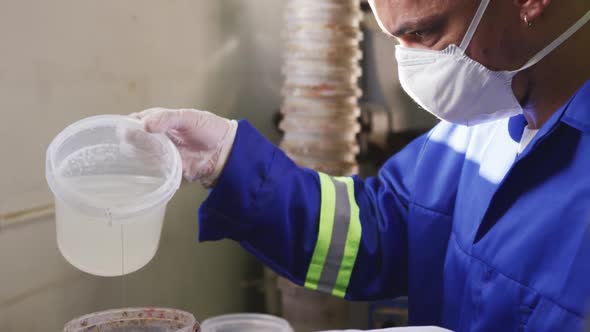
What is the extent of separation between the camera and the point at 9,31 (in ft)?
3.90

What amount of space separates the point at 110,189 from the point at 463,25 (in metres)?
0.64

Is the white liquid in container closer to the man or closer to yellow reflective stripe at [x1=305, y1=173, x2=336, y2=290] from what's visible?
the man

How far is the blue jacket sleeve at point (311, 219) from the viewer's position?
1.35 meters

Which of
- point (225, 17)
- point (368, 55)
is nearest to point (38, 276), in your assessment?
point (225, 17)

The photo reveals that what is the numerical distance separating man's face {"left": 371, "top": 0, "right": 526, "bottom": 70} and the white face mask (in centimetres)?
1

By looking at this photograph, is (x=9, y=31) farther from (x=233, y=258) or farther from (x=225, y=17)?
(x=233, y=258)

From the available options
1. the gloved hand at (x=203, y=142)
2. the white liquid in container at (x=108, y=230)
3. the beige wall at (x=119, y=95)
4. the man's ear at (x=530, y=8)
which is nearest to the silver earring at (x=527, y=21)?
the man's ear at (x=530, y=8)

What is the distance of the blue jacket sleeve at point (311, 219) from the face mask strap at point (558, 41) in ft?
1.32

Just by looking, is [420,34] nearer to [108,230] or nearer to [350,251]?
[350,251]

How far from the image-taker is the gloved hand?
129 cm

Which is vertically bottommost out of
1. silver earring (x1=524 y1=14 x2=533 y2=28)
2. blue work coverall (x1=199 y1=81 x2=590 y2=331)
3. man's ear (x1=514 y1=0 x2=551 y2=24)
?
blue work coverall (x1=199 y1=81 x2=590 y2=331)

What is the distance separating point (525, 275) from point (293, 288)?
0.82 meters

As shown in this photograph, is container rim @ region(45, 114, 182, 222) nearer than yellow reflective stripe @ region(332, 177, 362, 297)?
Yes

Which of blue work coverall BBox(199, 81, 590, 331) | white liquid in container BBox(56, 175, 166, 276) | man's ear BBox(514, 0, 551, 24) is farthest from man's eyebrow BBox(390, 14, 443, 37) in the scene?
white liquid in container BBox(56, 175, 166, 276)
